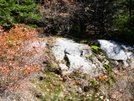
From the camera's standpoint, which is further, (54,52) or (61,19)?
(61,19)

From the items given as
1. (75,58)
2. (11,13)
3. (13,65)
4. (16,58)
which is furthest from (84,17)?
(13,65)

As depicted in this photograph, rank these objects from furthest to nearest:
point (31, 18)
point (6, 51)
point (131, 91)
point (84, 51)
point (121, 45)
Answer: point (31, 18)
point (121, 45)
point (84, 51)
point (131, 91)
point (6, 51)

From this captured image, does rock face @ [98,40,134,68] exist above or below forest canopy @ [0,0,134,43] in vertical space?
below

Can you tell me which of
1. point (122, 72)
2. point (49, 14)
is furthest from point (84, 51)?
point (49, 14)

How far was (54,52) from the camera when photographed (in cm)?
635

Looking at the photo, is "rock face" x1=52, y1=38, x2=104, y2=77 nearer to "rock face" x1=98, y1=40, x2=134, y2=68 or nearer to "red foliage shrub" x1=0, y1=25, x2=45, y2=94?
"rock face" x1=98, y1=40, x2=134, y2=68

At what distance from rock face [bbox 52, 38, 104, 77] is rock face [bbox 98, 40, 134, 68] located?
2.44 ft

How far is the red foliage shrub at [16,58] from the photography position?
398cm

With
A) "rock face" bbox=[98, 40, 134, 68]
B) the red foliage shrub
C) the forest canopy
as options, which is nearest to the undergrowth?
the red foliage shrub

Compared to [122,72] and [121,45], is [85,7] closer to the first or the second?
[121,45]

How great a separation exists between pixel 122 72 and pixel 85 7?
450cm

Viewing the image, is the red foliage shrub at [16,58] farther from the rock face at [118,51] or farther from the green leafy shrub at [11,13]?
the rock face at [118,51]

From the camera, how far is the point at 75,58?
20.3 ft

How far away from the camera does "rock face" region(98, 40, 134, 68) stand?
6.71 m
